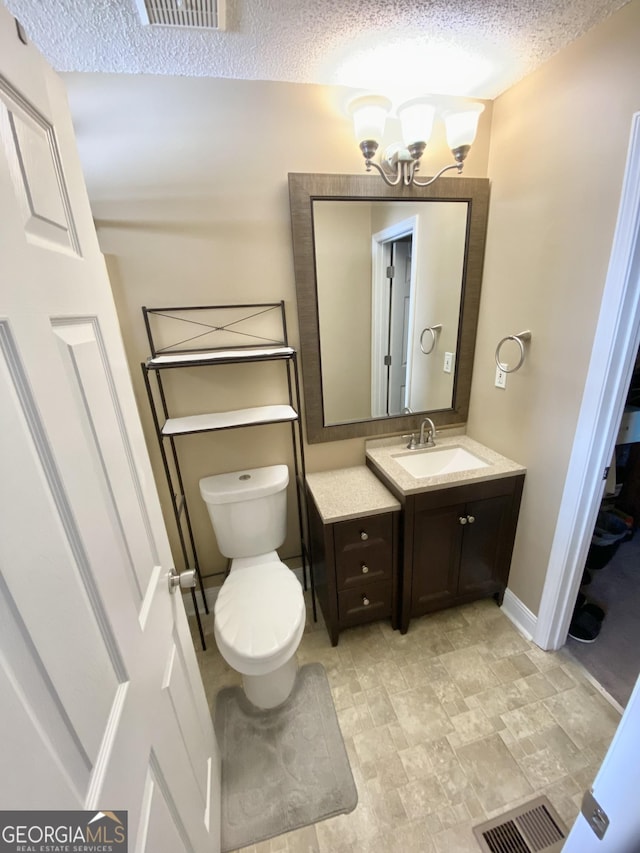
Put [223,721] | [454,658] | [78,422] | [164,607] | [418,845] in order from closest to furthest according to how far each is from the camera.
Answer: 1. [78,422]
2. [164,607]
3. [418,845]
4. [223,721]
5. [454,658]

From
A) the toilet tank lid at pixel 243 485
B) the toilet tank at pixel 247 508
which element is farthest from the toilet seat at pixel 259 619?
the toilet tank lid at pixel 243 485

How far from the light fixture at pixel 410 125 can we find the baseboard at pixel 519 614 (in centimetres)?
200

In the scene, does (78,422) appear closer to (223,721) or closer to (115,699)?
(115,699)

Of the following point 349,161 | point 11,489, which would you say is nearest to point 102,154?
point 349,161

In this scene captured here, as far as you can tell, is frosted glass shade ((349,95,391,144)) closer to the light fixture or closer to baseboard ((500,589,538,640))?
the light fixture

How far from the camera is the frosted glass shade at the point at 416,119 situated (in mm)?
1245

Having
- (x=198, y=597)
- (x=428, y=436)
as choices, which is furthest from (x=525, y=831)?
(x=198, y=597)

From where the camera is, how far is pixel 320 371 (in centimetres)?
168

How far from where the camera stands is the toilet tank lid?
5.14ft

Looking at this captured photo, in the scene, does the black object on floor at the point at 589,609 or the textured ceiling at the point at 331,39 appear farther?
the black object on floor at the point at 589,609

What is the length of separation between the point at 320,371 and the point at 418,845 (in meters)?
1.70

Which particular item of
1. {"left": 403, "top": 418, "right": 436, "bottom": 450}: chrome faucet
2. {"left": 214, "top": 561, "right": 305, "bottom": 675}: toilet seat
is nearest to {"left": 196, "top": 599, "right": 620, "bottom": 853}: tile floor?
{"left": 214, "top": 561, "right": 305, "bottom": 675}: toilet seat

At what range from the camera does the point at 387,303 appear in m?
1.71

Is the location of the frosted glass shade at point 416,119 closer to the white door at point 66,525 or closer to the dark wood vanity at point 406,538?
the white door at point 66,525
